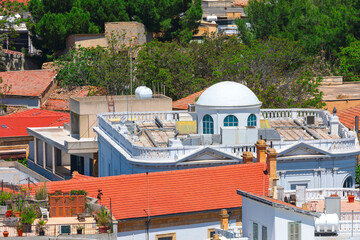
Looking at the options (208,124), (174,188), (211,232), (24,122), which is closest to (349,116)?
(208,124)

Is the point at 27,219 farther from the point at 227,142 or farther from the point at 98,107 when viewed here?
the point at 98,107

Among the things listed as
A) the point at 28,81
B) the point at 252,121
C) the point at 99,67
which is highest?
the point at 99,67

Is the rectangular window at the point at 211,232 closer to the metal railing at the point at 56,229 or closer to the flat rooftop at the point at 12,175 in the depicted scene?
the metal railing at the point at 56,229

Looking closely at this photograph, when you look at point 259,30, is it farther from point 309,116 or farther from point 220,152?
point 220,152

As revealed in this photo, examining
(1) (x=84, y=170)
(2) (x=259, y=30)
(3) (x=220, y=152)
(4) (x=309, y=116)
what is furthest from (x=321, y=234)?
(2) (x=259, y=30)

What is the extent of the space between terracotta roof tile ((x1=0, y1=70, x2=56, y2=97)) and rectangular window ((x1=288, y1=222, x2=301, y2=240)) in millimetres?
66176

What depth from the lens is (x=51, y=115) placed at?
83.0m

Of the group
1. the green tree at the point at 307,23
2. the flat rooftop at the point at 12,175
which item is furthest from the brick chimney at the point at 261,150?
the green tree at the point at 307,23

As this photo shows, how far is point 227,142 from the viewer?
166 feet

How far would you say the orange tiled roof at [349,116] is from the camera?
65269mm

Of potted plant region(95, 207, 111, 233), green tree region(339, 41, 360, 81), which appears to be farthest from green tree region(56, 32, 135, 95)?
potted plant region(95, 207, 111, 233)

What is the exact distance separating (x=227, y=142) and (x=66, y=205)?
1457 cm

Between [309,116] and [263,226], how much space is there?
2379 centimetres

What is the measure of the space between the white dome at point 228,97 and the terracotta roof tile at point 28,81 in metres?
45.4
